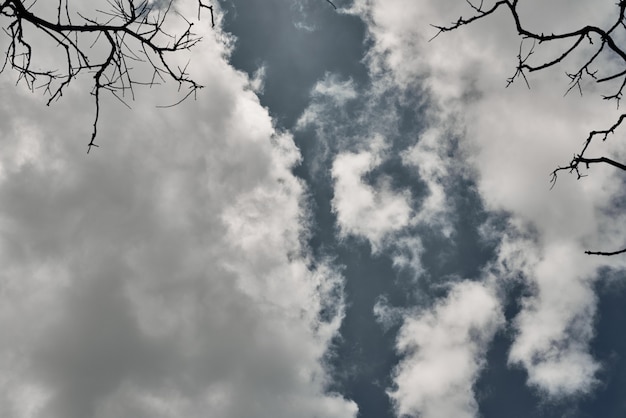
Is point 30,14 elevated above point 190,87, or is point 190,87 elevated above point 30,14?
point 190,87

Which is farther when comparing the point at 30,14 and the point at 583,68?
the point at 583,68

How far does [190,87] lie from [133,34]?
81cm

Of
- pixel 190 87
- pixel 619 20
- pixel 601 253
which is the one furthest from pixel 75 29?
pixel 601 253

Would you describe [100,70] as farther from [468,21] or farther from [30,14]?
[468,21]

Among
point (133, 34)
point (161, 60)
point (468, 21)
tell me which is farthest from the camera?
point (161, 60)

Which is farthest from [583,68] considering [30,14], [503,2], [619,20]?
[30,14]

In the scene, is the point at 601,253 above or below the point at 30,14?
below

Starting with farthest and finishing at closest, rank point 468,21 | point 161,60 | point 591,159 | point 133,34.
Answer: point 161,60 < point 133,34 < point 468,21 < point 591,159

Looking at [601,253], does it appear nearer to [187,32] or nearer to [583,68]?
[583,68]

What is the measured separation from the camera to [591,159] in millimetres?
4188

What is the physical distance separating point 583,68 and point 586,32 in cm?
80

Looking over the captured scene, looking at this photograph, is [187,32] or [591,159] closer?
[591,159]

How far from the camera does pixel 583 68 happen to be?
506 centimetres

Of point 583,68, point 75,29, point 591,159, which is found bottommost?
point 591,159
